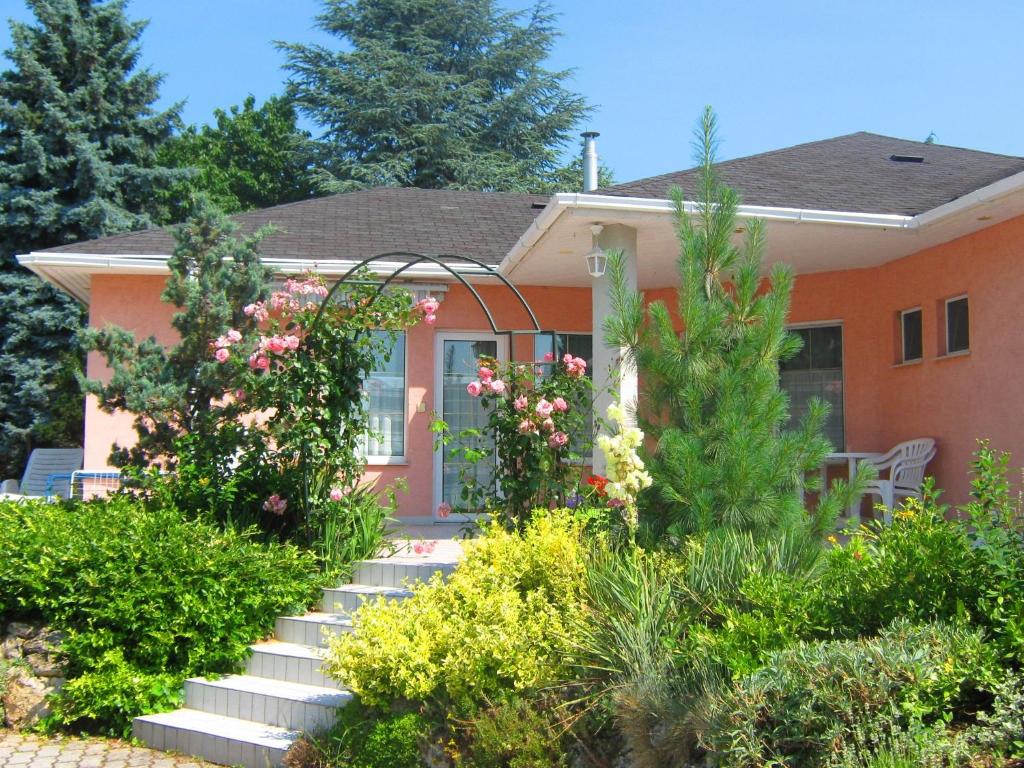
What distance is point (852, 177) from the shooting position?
10156 mm

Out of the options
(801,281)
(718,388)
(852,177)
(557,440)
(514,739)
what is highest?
(852,177)

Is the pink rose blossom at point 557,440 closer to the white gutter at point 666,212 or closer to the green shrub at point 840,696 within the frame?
the white gutter at point 666,212

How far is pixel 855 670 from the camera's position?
3512mm

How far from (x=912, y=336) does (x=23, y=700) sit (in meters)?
8.52

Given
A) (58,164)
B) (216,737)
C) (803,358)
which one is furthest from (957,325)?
(58,164)

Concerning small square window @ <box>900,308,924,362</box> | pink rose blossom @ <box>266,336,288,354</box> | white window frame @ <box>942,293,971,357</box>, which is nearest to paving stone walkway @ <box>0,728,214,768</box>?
pink rose blossom @ <box>266,336,288,354</box>

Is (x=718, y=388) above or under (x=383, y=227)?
under

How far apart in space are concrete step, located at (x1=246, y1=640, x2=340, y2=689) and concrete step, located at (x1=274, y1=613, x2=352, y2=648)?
0.06m

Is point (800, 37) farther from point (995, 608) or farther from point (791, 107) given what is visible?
point (995, 608)

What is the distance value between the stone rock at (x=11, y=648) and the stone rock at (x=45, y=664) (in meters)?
0.09

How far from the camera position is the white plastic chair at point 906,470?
30.3 ft

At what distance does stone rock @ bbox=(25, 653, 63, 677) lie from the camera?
6.82 meters

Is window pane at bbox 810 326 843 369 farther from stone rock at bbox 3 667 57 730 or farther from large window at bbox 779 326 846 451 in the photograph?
stone rock at bbox 3 667 57 730

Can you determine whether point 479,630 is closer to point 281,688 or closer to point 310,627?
point 281,688
